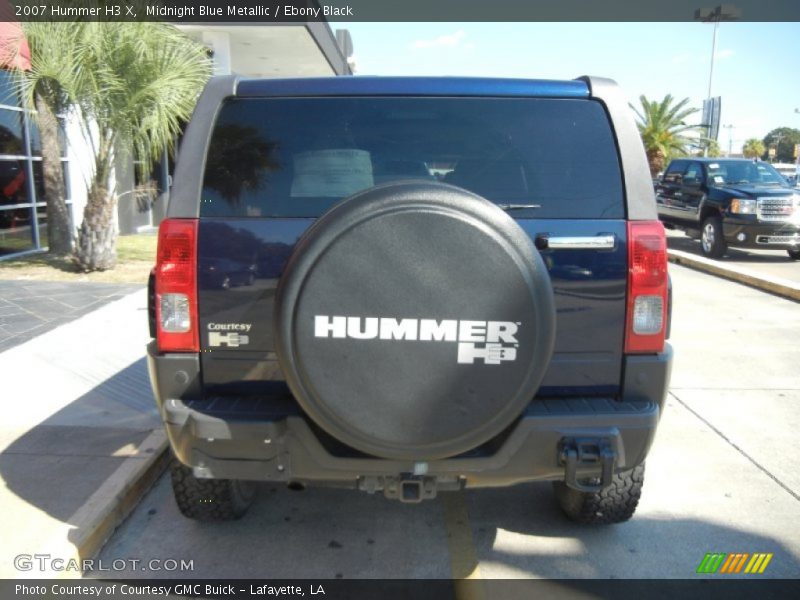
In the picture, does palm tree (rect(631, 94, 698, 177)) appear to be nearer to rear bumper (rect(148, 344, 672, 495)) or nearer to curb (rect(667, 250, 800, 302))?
curb (rect(667, 250, 800, 302))

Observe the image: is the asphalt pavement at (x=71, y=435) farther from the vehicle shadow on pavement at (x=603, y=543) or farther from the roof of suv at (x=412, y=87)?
the roof of suv at (x=412, y=87)

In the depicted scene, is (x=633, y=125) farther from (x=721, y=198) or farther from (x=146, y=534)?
(x=721, y=198)

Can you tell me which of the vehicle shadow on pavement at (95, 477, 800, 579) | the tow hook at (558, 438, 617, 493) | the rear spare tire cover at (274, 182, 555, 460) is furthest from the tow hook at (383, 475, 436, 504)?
the vehicle shadow on pavement at (95, 477, 800, 579)

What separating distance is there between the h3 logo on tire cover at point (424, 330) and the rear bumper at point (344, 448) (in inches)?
15.8

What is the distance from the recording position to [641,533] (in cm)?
344

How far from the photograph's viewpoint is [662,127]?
3688cm

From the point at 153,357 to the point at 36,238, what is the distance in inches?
402

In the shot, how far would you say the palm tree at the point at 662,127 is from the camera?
3644cm

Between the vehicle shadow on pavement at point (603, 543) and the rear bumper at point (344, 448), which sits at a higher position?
the rear bumper at point (344, 448)

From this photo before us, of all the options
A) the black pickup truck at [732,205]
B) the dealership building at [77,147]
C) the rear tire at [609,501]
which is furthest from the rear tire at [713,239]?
the rear tire at [609,501]

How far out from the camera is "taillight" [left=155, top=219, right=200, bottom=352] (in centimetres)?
264

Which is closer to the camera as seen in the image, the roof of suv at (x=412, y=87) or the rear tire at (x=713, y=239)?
the roof of suv at (x=412, y=87)

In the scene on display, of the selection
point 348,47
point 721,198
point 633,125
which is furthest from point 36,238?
point 348,47

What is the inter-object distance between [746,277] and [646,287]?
29.7 ft
